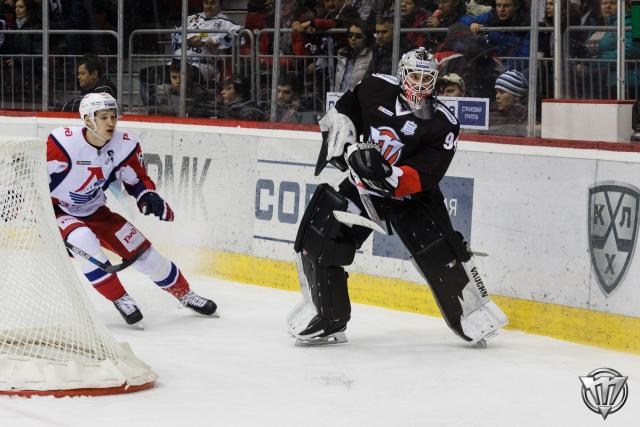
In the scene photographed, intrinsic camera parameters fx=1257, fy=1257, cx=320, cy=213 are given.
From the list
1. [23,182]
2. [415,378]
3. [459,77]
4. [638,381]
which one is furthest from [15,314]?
[459,77]

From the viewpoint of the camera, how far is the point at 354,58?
22.6 feet

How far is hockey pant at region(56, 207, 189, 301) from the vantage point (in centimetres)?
595

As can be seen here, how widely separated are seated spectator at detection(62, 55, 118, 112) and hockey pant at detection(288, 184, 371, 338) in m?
3.14

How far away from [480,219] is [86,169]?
6.29 ft

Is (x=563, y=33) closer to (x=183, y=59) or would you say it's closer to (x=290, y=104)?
(x=290, y=104)

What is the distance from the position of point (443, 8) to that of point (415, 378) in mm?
2275

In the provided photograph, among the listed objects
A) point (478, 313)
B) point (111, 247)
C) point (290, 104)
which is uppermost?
point (290, 104)

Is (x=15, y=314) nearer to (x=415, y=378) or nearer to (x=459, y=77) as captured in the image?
(x=415, y=378)

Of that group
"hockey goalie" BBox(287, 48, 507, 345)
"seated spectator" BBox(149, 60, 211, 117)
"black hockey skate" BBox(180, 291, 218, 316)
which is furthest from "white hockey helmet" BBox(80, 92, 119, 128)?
"seated spectator" BBox(149, 60, 211, 117)

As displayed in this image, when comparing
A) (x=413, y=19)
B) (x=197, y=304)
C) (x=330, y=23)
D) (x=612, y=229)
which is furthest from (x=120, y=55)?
(x=612, y=229)

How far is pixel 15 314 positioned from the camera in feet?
14.6

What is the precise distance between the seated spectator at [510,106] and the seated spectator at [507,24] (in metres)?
0.12

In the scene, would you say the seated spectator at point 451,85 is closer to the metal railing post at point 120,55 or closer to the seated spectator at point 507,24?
the seated spectator at point 507,24

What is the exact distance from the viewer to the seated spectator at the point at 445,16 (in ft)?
20.7
